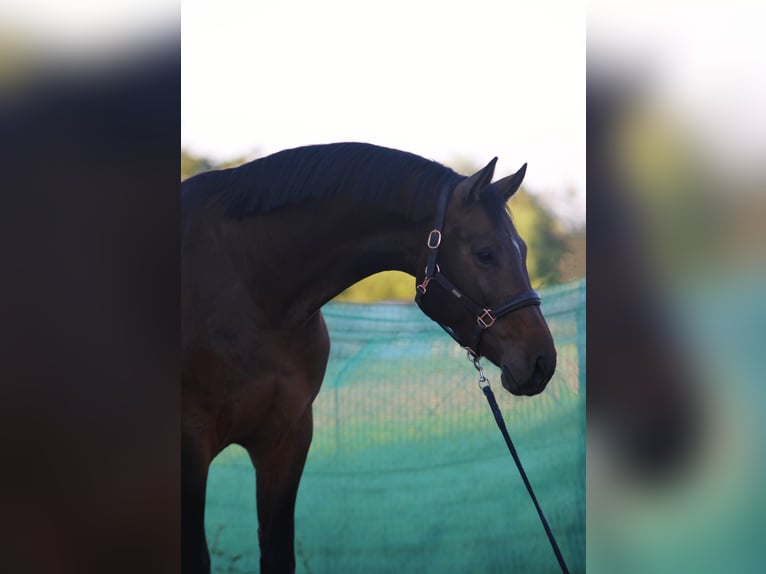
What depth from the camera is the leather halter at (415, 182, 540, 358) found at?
3016 millimetres

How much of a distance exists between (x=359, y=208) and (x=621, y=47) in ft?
4.02

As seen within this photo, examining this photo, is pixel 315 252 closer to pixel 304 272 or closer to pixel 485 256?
pixel 304 272

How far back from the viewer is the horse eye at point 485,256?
9.96 feet

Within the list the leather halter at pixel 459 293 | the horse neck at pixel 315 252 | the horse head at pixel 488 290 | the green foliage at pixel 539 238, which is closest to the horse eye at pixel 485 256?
the horse head at pixel 488 290

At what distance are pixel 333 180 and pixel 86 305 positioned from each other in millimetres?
1128

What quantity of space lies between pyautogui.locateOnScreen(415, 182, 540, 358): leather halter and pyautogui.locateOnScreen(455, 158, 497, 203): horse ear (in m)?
0.04

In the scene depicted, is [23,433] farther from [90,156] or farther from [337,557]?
[337,557]

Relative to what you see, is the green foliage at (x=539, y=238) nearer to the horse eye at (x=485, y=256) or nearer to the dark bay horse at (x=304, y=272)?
the dark bay horse at (x=304, y=272)

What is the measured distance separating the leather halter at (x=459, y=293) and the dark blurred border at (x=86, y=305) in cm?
99

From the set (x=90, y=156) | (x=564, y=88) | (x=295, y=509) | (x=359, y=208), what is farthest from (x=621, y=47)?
(x=295, y=509)

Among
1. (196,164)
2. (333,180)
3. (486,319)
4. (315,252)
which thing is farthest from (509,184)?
(196,164)

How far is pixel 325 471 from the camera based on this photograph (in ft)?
11.6

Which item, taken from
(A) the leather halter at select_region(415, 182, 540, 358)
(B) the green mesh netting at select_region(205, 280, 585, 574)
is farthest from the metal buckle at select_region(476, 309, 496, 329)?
(B) the green mesh netting at select_region(205, 280, 585, 574)

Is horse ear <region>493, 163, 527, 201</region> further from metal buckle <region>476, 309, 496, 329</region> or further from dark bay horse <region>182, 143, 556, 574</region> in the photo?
metal buckle <region>476, 309, 496, 329</region>
